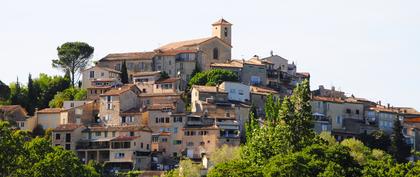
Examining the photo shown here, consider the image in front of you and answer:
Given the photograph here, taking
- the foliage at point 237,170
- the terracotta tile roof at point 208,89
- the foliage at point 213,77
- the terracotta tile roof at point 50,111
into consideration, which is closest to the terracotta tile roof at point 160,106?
the terracotta tile roof at point 208,89

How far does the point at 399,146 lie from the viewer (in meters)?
128

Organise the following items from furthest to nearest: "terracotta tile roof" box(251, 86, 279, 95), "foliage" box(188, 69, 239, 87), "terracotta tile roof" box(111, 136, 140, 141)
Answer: "foliage" box(188, 69, 239, 87) < "terracotta tile roof" box(251, 86, 279, 95) < "terracotta tile roof" box(111, 136, 140, 141)

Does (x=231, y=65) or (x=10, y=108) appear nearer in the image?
(x=10, y=108)

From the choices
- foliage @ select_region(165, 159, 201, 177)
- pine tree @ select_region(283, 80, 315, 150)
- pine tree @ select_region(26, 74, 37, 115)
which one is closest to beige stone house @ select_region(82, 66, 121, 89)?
pine tree @ select_region(26, 74, 37, 115)

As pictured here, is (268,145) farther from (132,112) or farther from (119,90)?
(119,90)

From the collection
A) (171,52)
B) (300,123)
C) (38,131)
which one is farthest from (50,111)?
(300,123)

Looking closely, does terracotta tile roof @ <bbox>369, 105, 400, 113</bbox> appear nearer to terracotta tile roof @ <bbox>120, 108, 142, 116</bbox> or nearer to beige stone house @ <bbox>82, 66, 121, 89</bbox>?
terracotta tile roof @ <bbox>120, 108, 142, 116</bbox>

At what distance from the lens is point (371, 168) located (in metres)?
85.5

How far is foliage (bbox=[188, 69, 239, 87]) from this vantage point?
440 ft

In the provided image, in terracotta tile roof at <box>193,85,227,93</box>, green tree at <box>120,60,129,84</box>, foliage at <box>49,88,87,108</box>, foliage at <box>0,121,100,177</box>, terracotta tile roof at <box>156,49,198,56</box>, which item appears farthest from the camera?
terracotta tile roof at <box>156,49,198,56</box>

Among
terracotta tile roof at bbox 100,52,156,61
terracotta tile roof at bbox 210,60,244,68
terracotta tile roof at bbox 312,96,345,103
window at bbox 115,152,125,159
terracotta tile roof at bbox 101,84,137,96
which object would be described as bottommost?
window at bbox 115,152,125,159

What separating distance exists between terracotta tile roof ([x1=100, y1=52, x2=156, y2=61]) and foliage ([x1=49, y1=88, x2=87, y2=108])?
23.3 ft

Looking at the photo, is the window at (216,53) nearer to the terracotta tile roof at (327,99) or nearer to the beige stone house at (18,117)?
the terracotta tile roof at (327,99)

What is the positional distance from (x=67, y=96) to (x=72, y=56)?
12002 mm
